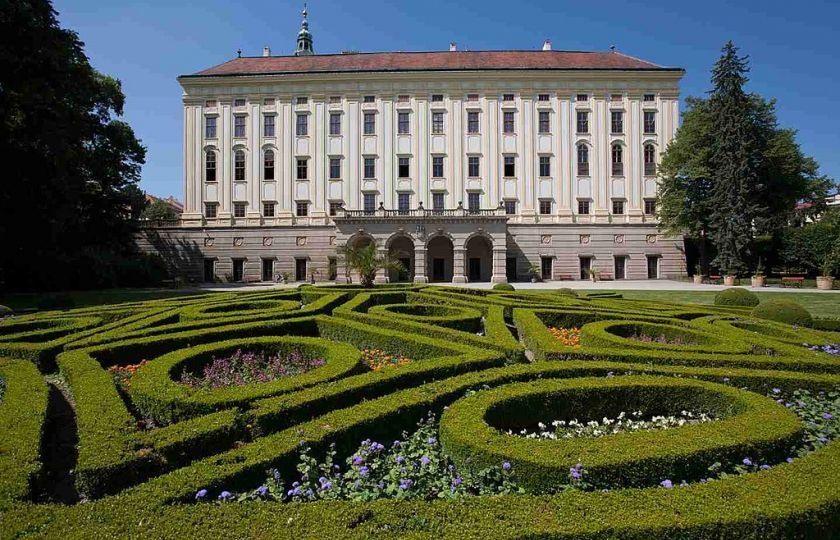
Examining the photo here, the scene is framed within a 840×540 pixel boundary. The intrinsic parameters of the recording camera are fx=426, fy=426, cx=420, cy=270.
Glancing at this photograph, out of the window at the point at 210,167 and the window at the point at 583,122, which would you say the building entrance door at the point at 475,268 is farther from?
the window at the point at 210,167

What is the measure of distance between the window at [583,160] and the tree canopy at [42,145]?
3824 centimetres

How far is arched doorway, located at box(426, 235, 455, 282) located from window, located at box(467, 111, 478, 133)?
36.5 ft

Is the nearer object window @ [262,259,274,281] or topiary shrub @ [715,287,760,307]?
topiary shrub @ [715,287,760,307]

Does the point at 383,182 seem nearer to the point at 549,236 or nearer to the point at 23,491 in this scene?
the point at 549,236

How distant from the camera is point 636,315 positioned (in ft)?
35.1

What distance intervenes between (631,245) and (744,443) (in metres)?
41.0

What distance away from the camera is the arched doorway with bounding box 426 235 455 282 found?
41344 mm

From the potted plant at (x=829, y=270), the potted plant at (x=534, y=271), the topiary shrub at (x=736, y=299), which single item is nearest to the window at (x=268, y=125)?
the potted plant at (x=534, y=271)

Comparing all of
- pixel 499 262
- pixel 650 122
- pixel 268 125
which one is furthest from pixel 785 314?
pixel 268 125

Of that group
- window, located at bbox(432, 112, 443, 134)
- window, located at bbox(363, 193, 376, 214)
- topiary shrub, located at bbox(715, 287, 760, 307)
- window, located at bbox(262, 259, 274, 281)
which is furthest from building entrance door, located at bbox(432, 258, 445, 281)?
topiary shrub, located at bbox(715, 287, 760, 307)

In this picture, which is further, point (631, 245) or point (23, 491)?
point (631, 245)

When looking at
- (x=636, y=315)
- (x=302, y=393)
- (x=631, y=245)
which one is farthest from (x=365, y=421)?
(x=631, y=245)

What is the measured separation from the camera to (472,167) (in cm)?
4181

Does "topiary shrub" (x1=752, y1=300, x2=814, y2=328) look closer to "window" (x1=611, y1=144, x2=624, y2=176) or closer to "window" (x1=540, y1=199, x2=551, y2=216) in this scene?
"window" (x1=540, y1=199, x2=551, y2=216)
